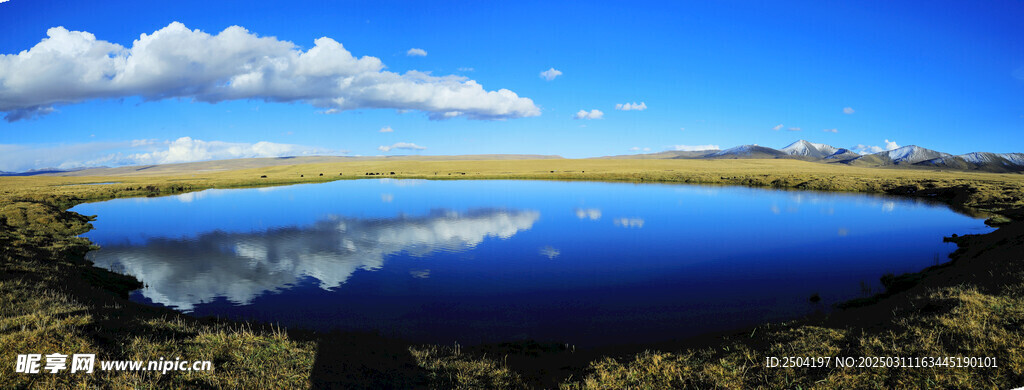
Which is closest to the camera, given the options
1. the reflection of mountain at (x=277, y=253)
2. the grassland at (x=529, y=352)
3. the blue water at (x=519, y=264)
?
the grassland at (x=529, y=352)


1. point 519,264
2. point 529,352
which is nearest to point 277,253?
point 519,264

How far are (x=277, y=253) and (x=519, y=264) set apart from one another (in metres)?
12.2

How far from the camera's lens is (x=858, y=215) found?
121 ft

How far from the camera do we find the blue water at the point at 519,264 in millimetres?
13781

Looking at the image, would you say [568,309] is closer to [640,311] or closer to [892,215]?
[640,311]

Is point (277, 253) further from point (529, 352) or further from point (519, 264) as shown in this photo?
point (529, 352)

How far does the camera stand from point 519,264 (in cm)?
2030

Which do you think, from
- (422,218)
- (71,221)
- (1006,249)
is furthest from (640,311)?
(71,221)

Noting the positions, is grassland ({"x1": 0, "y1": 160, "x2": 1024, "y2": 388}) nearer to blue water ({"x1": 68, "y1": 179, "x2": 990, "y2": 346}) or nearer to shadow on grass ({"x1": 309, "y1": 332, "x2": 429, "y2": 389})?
shadow on grass ({"x1": 309, "y1": 332, "x2": 429, "y2": 389})

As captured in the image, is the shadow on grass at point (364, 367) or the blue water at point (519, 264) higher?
the shadow on grass at point (364, 367)

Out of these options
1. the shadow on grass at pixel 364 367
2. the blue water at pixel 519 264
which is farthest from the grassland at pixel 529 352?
the blue water at pixel 519 264

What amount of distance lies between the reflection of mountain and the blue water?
0.13 m

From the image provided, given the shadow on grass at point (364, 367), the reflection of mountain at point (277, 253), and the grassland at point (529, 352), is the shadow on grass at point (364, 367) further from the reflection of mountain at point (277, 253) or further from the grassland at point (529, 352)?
the reflection of mountain at point (277, 253)

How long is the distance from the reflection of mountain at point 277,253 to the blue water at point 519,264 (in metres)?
0.13
